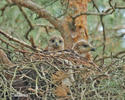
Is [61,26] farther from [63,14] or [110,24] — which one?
[110,24]

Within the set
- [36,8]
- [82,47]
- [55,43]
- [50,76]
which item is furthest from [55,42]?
[50,76]

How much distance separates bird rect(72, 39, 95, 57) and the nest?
151 centimetres

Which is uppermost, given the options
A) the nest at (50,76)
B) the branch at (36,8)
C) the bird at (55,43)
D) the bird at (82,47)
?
the branch at (36,8)

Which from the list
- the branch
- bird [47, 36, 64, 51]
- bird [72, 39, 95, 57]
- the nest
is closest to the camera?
the nest

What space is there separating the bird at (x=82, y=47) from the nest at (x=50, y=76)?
151 cm

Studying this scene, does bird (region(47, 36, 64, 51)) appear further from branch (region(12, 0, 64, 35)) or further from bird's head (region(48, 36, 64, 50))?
branch (region(12, 0, 64, 35))

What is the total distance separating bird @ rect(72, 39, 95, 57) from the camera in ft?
21.4

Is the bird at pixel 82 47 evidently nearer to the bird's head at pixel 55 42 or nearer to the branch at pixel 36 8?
the branch at pixel 36 8

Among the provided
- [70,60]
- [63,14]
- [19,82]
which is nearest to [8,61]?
[19,82]

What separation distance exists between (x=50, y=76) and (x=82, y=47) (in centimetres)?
214

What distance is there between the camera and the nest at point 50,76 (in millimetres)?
4411

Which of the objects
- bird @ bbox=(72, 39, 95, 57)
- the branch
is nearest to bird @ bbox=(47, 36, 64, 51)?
bird @ bbox=(72, 39, 95, 57)

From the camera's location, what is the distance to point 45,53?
16.2ft

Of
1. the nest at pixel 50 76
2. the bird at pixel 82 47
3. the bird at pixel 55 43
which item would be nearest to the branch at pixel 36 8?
the bird at pixel 82 47
